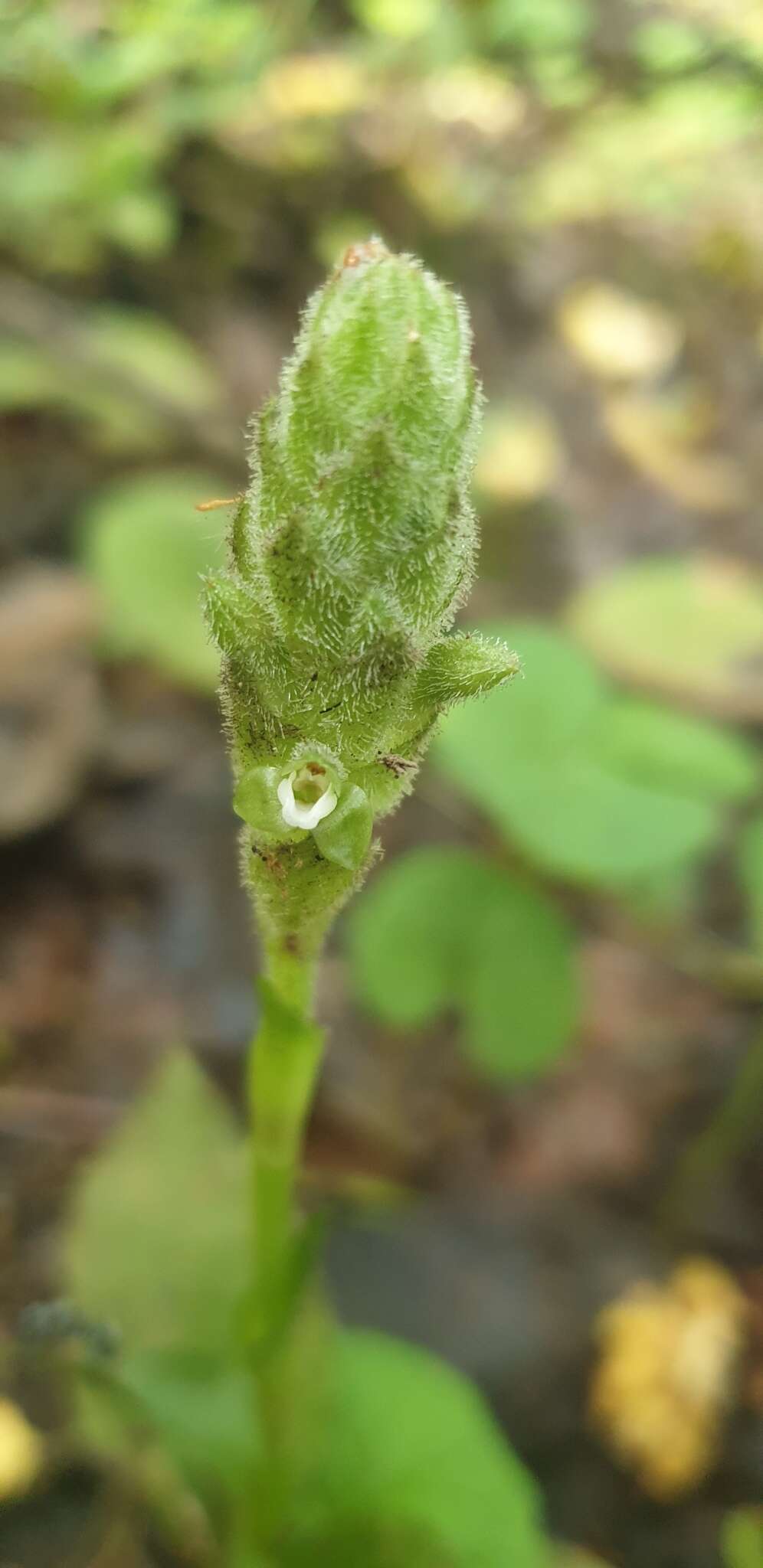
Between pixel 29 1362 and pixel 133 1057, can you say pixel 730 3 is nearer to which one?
pixel 133 1057

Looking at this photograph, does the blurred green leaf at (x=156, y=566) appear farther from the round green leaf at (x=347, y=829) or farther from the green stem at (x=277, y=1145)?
the round green leaf at (x=347, y=829)

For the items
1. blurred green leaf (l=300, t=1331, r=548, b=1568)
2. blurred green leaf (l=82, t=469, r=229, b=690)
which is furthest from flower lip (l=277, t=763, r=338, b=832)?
blurred green leaf (l=82, t=469, r=229, b=690)

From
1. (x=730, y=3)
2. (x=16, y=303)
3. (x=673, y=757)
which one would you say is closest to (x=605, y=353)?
(x=730, y=3)

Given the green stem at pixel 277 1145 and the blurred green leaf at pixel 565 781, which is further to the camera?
the blurred green leaf at pixel 565 781

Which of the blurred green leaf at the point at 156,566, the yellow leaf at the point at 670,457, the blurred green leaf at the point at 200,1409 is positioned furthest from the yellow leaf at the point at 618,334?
the blurred green leaf at the point at 200,1409

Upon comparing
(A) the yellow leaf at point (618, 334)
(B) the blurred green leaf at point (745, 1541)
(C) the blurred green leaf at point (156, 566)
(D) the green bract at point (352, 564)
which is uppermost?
(A) the yellow leaf at point (618, 334)
